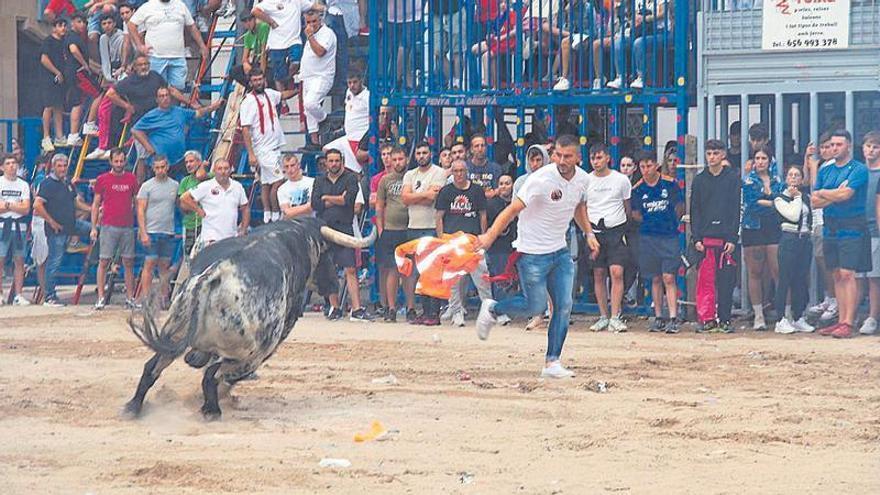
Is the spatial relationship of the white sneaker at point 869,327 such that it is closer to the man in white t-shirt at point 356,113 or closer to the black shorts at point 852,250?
the black shorts at point 852,250

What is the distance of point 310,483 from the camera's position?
8.60 m

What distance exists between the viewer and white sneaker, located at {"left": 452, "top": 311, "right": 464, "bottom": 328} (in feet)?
54.2

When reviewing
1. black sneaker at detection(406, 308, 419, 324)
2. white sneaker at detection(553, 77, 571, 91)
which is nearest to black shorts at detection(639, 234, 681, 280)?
white sneaker at detection(553, 77, 571, 91)

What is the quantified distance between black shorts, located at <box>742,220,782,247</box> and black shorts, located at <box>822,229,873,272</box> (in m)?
0.71

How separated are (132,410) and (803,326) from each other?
736 centimetres

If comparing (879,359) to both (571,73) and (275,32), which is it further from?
(275,32)

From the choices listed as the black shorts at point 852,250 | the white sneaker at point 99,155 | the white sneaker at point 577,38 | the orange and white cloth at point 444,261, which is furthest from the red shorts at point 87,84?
the black shorts at point 852,250

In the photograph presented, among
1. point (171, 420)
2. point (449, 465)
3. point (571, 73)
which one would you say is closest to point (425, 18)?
point (571, 73)

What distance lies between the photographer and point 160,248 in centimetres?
1836

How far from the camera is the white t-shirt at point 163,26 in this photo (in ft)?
65.2

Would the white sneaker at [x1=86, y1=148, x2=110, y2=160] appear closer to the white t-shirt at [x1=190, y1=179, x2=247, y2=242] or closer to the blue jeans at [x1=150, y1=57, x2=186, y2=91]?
the blue jeans at [x1=150, y1=57, x2=186, y2=91]

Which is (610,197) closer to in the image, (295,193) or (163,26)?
(295,193)

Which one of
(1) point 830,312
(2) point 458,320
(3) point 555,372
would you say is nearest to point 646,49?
(1) point 830,312

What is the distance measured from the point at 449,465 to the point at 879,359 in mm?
5814
